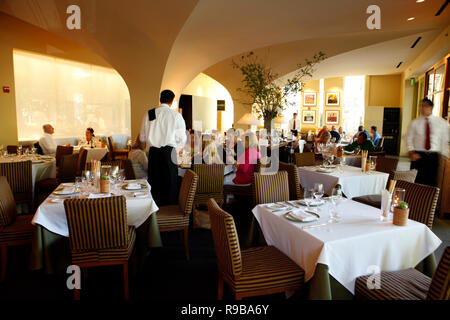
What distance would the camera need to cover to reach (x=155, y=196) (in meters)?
4.50

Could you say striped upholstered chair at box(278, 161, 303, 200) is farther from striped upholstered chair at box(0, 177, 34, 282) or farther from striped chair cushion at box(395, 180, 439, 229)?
striped upholstered chair at box(0, 177, 34, 282)

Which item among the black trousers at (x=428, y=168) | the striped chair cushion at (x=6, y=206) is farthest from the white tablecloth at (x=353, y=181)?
the striped chair cushion at (x=6, y=206)

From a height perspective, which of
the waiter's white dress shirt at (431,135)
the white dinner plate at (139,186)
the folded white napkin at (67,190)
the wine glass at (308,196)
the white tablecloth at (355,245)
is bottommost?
the white tablecloth at (355,245)

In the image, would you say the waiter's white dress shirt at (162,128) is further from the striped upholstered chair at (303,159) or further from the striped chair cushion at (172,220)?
the striped upholstered chair at (303,159)

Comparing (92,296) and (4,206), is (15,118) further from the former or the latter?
(92,296)

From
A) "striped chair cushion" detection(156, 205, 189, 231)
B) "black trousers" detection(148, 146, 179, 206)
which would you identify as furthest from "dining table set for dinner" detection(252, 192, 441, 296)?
"black trousers" detection(148, 146, 179, 206)

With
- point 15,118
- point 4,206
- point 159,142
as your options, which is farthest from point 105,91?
point 4,206

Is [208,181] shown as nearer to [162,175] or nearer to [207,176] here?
[207,176]

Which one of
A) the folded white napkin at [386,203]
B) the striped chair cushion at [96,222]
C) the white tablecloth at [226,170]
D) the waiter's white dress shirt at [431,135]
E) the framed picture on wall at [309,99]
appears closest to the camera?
the striped chair cushion at [96,222]

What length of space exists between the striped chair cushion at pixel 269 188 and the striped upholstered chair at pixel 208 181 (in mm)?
1186

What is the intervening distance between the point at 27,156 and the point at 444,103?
9.22 m

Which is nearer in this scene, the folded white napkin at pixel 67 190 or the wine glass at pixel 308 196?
the wine glass at pixel 308 196

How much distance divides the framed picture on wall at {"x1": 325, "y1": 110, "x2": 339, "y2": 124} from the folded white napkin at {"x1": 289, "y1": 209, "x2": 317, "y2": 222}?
15.7m

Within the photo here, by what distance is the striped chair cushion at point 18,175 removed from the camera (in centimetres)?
451
